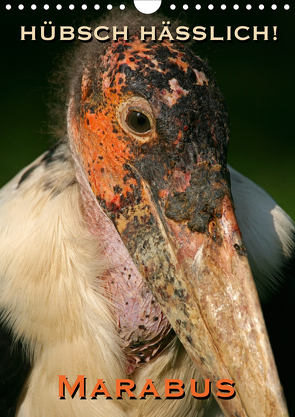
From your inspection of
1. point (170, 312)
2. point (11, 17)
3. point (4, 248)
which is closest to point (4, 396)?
Result: point (4, 248)

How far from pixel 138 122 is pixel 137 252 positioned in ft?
1.24

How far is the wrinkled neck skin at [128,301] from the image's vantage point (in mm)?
1580

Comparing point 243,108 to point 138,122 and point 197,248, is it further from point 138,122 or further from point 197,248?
point 197,248

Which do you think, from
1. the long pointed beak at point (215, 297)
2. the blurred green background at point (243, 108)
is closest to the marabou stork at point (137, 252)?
the long pointed beak at point (215, 297)

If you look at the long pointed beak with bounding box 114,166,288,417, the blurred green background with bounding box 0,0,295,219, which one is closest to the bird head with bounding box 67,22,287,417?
the long pointed beak with bounding box 114,166,288,417

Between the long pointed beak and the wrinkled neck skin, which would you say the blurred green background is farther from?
the long pointed beak

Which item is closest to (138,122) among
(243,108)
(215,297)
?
(215,297)

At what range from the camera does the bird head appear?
128cm

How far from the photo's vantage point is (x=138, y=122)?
144 centimetres

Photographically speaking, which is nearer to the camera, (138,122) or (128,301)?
(138,122)

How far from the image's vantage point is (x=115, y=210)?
1533 millimetres

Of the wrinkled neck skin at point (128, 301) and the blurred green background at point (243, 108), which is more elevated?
the blurred green background at point (243, 108)

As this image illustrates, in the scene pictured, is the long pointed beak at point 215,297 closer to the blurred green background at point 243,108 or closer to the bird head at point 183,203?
the bird head at point 183,203

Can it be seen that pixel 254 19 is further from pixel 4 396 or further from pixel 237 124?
pixel 237 124
